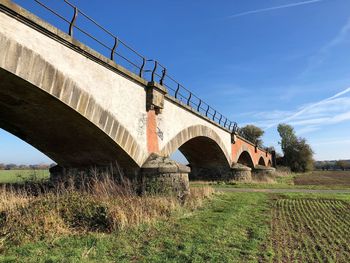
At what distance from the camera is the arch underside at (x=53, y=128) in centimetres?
970

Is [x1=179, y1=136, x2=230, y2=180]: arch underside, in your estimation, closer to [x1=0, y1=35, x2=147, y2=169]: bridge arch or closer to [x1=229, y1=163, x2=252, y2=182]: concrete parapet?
[x1=229, y1=163, x2=252, y2=182]: concrete parapet

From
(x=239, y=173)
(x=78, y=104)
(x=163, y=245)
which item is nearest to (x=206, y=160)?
(x=239, y=173)

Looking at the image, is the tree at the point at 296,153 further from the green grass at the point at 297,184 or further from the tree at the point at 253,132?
the green grass at the point at 297,184

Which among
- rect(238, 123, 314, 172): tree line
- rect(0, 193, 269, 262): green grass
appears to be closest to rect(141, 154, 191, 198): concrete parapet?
rect(0, 193, 269, 262): green grass

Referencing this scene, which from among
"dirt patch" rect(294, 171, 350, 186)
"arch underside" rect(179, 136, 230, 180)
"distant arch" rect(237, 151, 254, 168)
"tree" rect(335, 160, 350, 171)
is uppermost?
"tree" rect(335, 160, 350, 171)

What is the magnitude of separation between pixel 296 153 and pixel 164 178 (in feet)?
212

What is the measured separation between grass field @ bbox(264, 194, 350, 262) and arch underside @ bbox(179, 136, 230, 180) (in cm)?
1654

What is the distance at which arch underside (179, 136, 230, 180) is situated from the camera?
29297mm

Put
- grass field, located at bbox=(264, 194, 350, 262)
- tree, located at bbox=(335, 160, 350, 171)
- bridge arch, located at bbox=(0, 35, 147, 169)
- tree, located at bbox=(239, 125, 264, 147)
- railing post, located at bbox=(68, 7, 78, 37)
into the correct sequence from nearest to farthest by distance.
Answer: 1. grass field, located at bbox=(264, 194, 350, 262)
2. bridge arch, located at bbox=(0, 35, 147, 169)
3. railing post, located at bbox=(68, 7, 78, 37)
4. tree, located at bbox=(239, 125, 264, 147)
5. tree, located at bbox=(335, 160, 350, 171)

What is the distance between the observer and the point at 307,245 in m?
7.07

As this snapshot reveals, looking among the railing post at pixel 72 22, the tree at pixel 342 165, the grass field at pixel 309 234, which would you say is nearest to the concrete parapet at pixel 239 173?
the grass field at pixel 309 234

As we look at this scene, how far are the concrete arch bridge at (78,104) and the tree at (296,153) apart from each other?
57.1 meters

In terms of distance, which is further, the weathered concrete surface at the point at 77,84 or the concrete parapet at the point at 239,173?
the concrete parapet at the point at 239,173

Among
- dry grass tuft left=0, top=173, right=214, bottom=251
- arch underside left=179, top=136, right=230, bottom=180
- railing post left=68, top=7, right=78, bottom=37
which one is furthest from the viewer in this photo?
arch underside left=179, top=136, right=230, bottom=180
